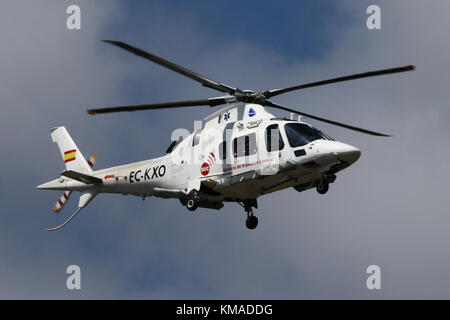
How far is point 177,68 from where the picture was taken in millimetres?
30422

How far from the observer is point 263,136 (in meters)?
33.3

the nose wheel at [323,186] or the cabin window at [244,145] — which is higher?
the cabin window at [244,145]

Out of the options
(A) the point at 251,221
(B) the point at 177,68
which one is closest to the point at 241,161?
(A) the point at 251,221

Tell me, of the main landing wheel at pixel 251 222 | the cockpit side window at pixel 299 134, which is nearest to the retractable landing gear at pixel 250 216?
the main landing wheel at pixel 251 222

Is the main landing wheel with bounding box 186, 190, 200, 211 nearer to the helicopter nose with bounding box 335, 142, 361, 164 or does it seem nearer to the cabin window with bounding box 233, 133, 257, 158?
the cabin window with bounding box 233, 133, 257, 158

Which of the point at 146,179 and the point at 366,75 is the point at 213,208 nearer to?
the point at 146,179

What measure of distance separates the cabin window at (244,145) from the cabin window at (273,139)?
65 cm

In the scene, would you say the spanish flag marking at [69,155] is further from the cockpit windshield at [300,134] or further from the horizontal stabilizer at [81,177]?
the cockpit windshield at [300,134]

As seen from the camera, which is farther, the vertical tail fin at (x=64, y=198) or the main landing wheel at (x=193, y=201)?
the vertical tail fin at (x=64, y=198)

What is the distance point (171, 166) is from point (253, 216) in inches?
167

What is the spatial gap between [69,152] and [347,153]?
17037 millimetres

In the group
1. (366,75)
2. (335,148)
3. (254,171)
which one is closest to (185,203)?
(254,171)

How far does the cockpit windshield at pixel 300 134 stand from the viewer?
32531 millimetres

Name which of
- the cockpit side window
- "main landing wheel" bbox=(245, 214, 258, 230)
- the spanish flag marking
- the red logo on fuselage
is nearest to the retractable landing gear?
"main landing wheel" bbox=(245, 214, 258, 230)
